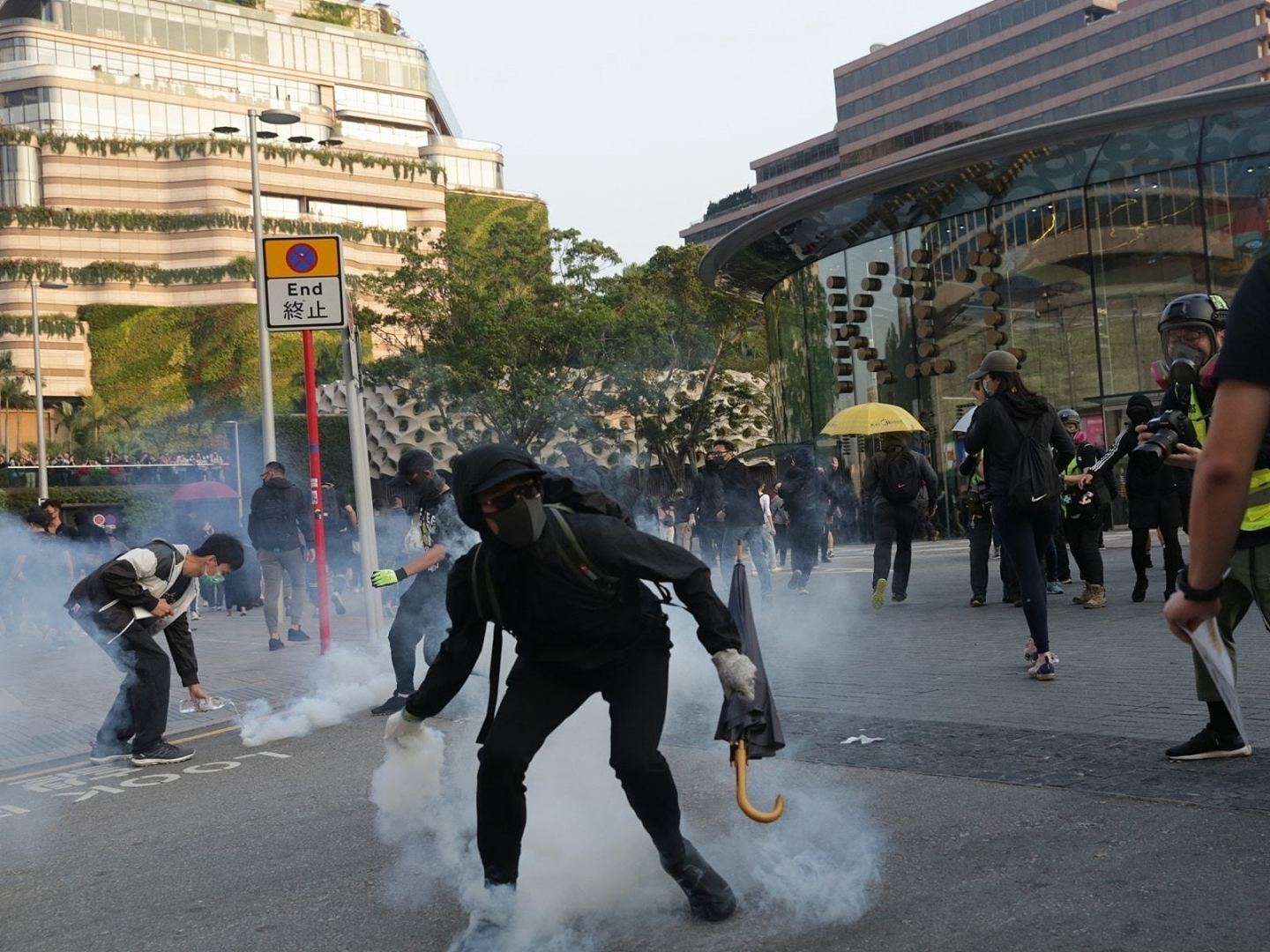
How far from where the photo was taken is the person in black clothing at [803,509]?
14.2m

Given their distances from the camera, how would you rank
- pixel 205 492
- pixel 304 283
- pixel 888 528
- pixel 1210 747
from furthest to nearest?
pixel 205 492
pixel 888 528
pixel 304 283
pixel 1210 747

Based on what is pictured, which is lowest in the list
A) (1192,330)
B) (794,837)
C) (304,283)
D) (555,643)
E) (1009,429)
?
(794,837)

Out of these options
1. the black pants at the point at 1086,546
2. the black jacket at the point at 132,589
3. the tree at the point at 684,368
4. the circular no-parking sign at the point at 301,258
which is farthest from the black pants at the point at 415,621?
the tree at the point at 684,368

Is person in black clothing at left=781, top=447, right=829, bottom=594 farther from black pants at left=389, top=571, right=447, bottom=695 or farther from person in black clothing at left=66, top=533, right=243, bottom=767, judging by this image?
person in black clothing at left=66, top=533, right=243, bottom=767

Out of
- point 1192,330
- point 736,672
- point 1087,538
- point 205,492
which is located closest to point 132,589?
point 736,672

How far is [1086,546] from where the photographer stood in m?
10.8

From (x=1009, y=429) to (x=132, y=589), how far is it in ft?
16.0

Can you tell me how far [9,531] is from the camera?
45.8ft

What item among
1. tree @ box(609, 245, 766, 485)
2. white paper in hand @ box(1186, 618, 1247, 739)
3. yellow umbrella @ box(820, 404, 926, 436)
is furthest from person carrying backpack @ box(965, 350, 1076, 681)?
tree @ box(609, 245, 766, 485)

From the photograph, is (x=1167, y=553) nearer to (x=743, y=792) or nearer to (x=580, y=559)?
(x=743, y=792)

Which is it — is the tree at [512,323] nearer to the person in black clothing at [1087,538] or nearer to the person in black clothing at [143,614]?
the person in black clothing at [1087,538]

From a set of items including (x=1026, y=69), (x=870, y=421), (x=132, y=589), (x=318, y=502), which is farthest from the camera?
(x=1026, y=69)

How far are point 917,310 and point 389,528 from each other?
15.3 meters

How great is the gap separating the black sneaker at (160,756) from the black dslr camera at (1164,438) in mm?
5043
